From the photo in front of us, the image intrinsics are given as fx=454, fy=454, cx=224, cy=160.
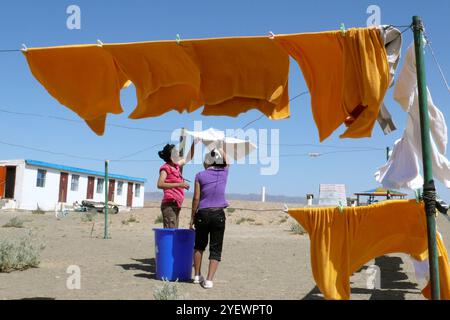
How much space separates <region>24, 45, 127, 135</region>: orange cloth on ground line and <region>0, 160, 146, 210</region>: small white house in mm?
23763

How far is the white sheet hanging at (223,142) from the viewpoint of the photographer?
18.9ft

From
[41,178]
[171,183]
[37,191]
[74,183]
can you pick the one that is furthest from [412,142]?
[74,183]

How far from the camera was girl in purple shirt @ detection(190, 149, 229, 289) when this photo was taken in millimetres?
5426

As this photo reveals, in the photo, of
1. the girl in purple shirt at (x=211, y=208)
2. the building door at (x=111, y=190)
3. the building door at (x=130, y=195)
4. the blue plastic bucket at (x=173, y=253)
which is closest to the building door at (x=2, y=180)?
the building door at (x=111, y=190)

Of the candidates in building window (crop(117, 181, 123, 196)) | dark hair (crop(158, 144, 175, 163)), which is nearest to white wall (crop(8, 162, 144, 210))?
building window (crop(117, 181, 123, 196))

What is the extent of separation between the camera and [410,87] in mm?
3740

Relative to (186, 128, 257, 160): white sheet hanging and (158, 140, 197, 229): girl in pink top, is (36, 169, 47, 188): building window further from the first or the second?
(186, 128, 257, 160): white sheet hanging

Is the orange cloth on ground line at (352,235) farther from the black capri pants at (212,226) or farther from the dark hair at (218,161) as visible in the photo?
the dark hair at (218,161)

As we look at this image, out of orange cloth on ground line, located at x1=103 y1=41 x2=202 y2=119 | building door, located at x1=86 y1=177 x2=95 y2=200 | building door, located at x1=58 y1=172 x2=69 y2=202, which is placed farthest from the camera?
building door, located at x1=86 y1=177 x2=95 y2=200

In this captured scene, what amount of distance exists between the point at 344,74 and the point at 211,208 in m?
2.44

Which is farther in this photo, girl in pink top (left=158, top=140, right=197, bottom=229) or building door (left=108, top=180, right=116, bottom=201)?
building door (left=108, top=180, right=116, bottom=201)

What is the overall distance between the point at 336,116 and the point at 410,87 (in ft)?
2.08

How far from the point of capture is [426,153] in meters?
3.33

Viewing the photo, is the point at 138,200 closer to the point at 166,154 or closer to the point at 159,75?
the point at 166,154
